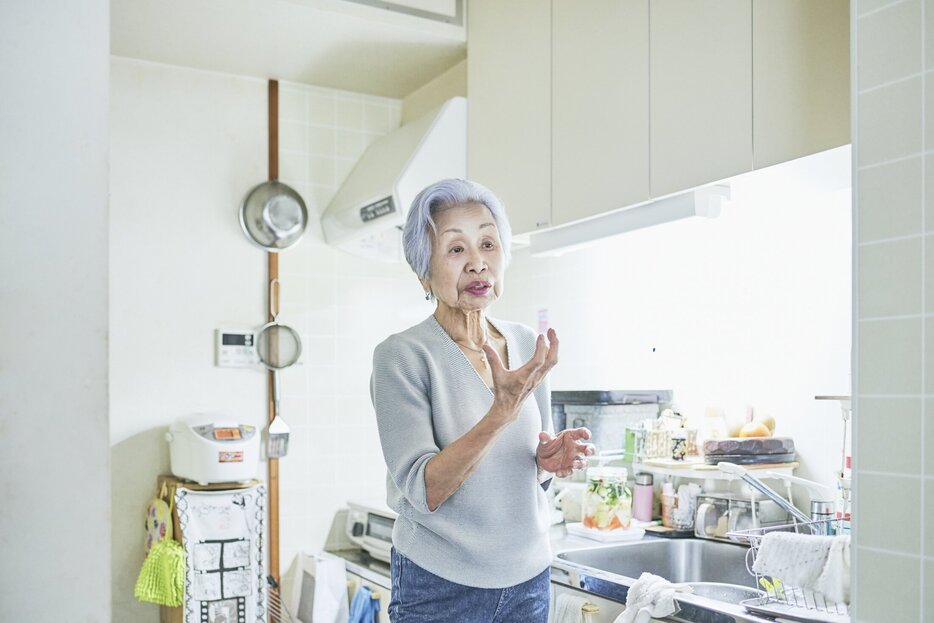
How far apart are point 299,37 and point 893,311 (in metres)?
2.13

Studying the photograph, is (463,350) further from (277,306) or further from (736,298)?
(277,306)

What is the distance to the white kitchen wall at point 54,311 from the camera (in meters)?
0.92

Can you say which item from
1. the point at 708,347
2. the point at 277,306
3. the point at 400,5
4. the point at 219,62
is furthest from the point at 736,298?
the point at 219,62

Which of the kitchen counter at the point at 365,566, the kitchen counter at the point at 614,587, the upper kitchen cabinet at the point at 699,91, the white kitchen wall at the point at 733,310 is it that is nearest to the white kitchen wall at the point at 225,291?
the kitchen counter at the point at 365,566

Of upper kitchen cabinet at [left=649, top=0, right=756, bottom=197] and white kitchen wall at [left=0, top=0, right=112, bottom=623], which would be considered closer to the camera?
white kitchen wall at [left=0, top=0, right=112, bottom=623]

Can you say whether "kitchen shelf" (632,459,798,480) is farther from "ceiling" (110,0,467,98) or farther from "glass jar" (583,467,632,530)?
"ceiling" (110,0,467,98)

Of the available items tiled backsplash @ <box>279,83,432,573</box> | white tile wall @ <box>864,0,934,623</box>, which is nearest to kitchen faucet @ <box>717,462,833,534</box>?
white tile wall @ <box>864,0,934,623</box>

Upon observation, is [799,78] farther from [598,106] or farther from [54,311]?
[54,311]

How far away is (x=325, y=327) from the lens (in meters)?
3.23

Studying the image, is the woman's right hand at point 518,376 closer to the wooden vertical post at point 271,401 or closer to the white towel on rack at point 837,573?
the white towel on rack at point 837,573

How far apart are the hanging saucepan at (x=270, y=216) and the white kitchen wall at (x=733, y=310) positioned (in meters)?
0.91

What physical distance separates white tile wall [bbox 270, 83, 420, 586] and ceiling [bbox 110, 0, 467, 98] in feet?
0.60

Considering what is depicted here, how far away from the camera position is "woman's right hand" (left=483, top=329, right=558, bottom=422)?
124 cm

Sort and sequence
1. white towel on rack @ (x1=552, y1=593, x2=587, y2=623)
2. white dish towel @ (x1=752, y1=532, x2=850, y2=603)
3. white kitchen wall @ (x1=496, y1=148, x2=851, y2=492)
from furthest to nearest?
white kitchen wall @ (x1=496, y1=148, x2=851, y2=492) → white towel on rack @ (x1=552, y1=593, x2=587, y2=623) → white dish towel @ (x1=752, y1=532, x2=850, y2=603)
